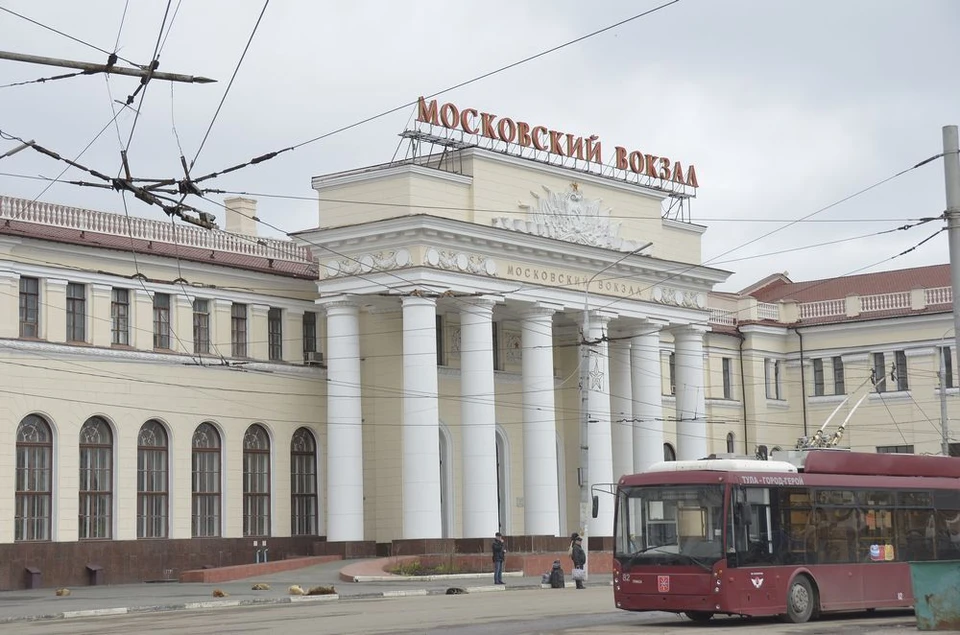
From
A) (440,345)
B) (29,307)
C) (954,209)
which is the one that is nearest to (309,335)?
(440,345)

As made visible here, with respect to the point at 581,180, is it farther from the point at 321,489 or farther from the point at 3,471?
the point at 3,471

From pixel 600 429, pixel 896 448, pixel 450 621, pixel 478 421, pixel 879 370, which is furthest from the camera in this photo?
pixel 879 370

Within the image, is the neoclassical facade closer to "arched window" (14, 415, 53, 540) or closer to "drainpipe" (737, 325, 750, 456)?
"arched window" (14, 415, 53, 540)

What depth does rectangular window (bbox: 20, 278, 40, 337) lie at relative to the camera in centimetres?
4547

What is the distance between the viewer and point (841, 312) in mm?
72688

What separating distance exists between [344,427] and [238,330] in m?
4.62

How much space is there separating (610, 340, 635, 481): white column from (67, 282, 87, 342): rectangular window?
72.3 ft

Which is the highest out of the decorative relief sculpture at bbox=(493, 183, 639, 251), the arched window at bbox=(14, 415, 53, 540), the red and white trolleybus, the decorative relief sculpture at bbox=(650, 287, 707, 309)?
the decorative relief sculpture at bbox=(493, 183, 639, 251)

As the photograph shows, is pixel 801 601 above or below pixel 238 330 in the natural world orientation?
below

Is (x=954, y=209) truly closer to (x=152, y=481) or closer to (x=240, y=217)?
(x=152, y=481)

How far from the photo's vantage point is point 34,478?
150ft

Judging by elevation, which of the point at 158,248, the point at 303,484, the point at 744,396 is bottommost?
the point at 303,484

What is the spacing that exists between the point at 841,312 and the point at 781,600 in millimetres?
48125

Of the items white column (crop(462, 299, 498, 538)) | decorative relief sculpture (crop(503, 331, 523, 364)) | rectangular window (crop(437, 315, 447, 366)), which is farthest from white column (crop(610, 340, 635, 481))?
white column (crop(462, 299, 498, 538))
